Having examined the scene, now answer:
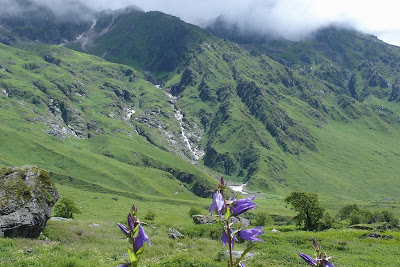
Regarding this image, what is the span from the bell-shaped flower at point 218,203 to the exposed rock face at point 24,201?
29.5 m

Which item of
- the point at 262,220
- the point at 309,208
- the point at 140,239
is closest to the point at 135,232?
the point at 140,239

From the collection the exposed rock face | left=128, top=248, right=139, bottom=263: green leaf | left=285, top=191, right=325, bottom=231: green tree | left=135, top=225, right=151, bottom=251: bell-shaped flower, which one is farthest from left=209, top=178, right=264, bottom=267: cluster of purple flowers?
left=285, top=191, right=325, bottom=231: green tree

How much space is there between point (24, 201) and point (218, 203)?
31335 millimetres

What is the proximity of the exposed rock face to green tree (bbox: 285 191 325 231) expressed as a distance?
1490 inches

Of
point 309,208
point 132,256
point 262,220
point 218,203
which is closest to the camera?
point 132,256

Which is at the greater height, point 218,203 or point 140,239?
point 218,203

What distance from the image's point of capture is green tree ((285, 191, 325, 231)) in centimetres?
5369

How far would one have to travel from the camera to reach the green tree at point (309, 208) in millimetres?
53688

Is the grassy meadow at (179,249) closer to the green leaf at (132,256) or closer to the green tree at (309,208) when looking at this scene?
the green tree at (309,208)

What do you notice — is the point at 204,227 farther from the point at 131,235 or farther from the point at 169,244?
the point at 131,235

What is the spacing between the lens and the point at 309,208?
5391 centimetres

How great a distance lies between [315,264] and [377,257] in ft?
93.0

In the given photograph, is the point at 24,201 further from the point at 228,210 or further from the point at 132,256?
the point at 228,210

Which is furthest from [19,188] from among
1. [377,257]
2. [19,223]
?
[377,257]
